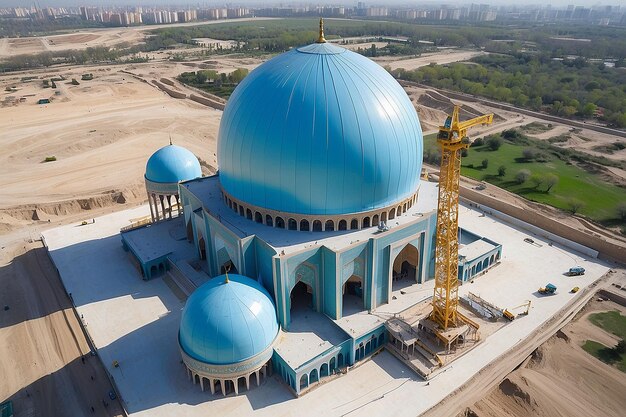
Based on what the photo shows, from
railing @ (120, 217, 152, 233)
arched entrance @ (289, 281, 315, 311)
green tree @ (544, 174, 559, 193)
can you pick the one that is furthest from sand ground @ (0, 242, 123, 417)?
green tree @ (544, 174, 559, 193)

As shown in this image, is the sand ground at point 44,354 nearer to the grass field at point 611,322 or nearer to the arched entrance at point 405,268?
the arched entrance at point 405,268

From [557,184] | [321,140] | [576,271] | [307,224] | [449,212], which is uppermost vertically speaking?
[321,140]

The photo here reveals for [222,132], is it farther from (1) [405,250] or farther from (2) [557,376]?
(2) [557,376]

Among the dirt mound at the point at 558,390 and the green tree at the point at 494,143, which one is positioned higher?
the green tree at the point at 494,143

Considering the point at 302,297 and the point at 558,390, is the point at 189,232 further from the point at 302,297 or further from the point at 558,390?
the point at 558,390

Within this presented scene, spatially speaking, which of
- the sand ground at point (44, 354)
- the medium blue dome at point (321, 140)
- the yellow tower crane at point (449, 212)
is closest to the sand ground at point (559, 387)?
the yellow tower crane at point (449, 212)

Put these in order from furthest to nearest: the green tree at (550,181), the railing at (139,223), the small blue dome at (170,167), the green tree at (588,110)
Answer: the green tree at (588,110) → the green tree at (550,181) → the railing at (139,223) → the small blue dome at (170,167)

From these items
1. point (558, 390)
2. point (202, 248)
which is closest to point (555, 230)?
point (558, 390)
